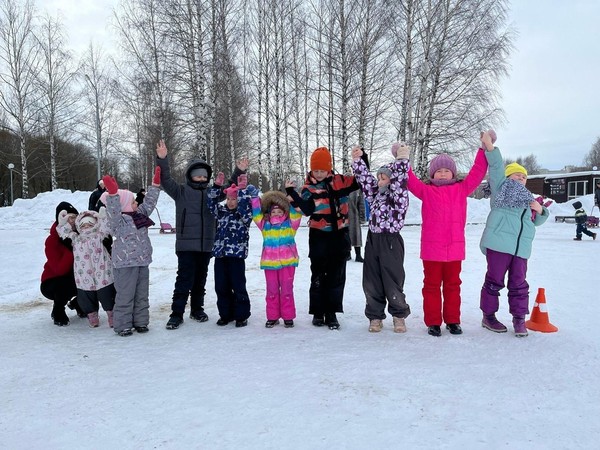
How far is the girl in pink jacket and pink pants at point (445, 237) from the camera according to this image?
3.93 meters

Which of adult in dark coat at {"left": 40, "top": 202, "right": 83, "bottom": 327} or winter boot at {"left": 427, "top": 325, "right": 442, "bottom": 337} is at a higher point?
adult in dark coat at {"left": 40, "top": 202, "right": 83, "bottom": 327}

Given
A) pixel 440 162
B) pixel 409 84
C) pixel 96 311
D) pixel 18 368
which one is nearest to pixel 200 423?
pixel 18 368

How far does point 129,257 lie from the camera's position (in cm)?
418

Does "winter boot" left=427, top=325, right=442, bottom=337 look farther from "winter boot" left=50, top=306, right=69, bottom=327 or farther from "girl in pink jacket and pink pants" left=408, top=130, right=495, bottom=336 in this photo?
"winter boot" left=50, top=306, right=69, bottom=327

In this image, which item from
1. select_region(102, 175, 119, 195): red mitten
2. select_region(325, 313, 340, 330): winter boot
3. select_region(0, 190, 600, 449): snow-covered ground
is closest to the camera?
select_region(0, 190, 600, 449): snow-covered ground

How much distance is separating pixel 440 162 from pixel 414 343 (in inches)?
68.1

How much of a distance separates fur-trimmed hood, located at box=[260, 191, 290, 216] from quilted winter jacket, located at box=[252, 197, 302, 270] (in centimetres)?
4

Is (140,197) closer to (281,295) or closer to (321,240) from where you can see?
(281,295)

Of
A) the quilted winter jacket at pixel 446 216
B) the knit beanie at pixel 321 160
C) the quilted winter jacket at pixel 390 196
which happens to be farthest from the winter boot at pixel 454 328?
the knit beanie at pixel 321 160

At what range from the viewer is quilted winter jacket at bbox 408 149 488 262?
154 inches

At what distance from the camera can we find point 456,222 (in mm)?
3951

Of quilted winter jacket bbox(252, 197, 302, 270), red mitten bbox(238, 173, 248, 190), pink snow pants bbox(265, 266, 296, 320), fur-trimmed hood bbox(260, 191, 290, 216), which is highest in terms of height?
red mitten bbox(238, 173, 248, 190)

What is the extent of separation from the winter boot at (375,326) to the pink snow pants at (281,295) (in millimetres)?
786

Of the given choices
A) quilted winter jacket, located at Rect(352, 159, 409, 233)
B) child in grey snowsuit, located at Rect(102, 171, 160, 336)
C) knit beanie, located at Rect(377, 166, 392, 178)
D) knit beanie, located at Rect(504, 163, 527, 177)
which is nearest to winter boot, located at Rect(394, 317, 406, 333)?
quilted winter jacket, located at Rect(352, 159, 409, 233)
